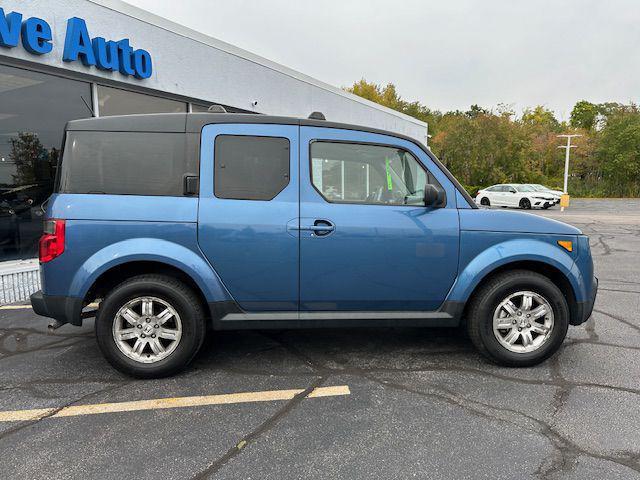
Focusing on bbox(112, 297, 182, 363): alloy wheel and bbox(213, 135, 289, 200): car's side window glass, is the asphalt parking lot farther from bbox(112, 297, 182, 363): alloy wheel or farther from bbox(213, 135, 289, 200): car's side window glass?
bbox(213, 135, 289, 200): car's side window glass

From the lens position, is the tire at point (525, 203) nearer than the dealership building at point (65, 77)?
No

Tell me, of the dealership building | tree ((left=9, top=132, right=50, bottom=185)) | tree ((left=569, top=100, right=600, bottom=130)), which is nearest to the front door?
the dealership building

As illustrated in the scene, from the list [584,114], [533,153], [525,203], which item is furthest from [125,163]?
[584,114]

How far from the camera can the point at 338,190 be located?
11.1 ft

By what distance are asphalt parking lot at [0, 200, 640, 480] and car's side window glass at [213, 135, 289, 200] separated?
1.45 meters

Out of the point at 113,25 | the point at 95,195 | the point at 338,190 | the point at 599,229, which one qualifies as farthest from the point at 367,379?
the point at 599,229

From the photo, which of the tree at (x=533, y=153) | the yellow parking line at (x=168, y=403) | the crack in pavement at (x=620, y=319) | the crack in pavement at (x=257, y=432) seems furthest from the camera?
the tree at (x=533, y=153)

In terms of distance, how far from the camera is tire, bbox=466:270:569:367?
11.1 ft

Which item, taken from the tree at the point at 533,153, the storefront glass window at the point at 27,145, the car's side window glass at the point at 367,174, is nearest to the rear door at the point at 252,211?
the car's side window glass at the point at 367,174

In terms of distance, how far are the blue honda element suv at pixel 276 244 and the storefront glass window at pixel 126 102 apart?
16.4 feet

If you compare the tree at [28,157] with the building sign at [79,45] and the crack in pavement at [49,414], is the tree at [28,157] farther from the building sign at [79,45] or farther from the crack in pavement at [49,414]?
the crack in pavement at [49,414]

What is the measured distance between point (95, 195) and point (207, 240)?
0.90 metres

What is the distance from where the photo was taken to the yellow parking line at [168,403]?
2.77m

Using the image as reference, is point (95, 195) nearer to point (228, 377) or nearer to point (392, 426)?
point (228, 377)
